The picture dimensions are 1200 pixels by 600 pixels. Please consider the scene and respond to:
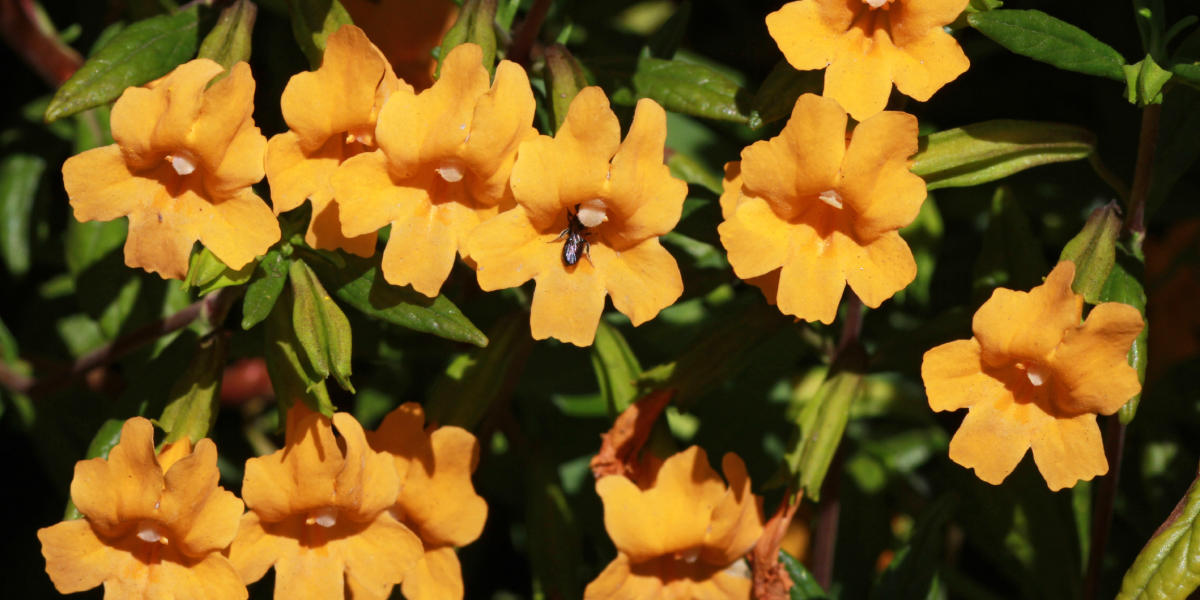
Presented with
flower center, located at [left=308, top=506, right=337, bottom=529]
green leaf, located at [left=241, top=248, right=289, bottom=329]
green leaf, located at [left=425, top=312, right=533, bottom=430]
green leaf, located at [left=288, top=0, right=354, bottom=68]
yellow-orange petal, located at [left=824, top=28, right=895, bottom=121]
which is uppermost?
green leaf, located at [left=288, top=0, right=354, bottom=68]

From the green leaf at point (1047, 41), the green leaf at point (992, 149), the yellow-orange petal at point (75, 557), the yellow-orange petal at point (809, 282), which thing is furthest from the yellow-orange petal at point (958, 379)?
the yellow-orange petal at point (75, 557)

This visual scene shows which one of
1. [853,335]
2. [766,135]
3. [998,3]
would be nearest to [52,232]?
[766,135]

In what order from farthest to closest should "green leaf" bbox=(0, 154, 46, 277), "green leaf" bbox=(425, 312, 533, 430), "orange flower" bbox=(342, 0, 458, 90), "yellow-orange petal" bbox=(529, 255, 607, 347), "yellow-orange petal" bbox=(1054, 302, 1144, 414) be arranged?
"green leaf" bbox=(0, 154, 46, 277), "orange flower" bbox=(342, 0, 458, 90), "green leaf" bbox=(425, 312, 533, 430), "yellow-orange petal" bbox=(529, 255, 607, 347), "yellow-orange petal" bbox=(1054, 302, 1144, 414)

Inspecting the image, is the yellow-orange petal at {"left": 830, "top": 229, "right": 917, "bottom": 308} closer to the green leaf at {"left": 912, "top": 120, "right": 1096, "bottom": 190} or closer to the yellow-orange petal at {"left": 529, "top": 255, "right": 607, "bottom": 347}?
the green leaf at {"left": 912, "top": 120, "right": 1096, "bottom": 190}

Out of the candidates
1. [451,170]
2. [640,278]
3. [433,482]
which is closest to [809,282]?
[640,278]

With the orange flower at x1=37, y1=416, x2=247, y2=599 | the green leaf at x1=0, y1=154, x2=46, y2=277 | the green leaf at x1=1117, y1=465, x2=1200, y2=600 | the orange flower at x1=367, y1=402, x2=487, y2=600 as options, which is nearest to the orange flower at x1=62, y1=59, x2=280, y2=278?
the orange flower at x1=37, y1=416, x2=247, y2=599

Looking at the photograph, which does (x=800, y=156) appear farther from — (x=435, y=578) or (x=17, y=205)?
(x=17, y=205)
